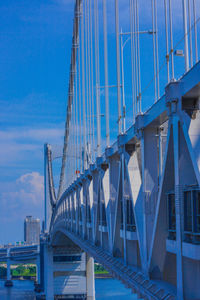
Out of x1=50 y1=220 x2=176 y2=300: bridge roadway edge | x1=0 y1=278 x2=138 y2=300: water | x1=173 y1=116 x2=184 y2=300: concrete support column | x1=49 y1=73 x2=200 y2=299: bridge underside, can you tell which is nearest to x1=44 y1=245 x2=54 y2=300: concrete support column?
x1=0 y1=278 x2=138 y2=300: water

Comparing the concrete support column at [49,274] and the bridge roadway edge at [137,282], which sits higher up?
the bridge roadway edge at [137,282]

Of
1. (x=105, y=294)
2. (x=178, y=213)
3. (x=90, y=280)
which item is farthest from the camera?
(x=105, y=294)

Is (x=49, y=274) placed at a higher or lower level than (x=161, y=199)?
lower

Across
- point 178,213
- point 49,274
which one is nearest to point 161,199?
point 178,213

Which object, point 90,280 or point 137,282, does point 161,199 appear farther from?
point 90,280

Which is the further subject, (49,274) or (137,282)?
(49,274)

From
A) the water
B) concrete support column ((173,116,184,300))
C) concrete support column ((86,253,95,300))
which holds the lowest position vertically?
the water

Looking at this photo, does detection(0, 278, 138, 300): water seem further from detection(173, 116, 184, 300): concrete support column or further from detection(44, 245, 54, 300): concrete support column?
detection(173, 116, 184, 300): concrete support column

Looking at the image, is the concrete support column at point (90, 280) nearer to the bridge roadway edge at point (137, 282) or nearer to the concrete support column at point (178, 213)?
the bridge roadway edge at point (137, 282)

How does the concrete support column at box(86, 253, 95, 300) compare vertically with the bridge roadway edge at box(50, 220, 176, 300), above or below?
below

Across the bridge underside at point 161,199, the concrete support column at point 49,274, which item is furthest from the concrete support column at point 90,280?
the bridge underside at point 161,199

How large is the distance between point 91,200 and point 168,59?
→ 13.7 meters

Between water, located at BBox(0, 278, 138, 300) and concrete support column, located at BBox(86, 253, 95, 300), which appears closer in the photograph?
concrete support column, located at BBox(86, 253, 95, 300)

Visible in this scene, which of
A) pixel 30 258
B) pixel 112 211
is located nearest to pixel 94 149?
pixel 112 211
